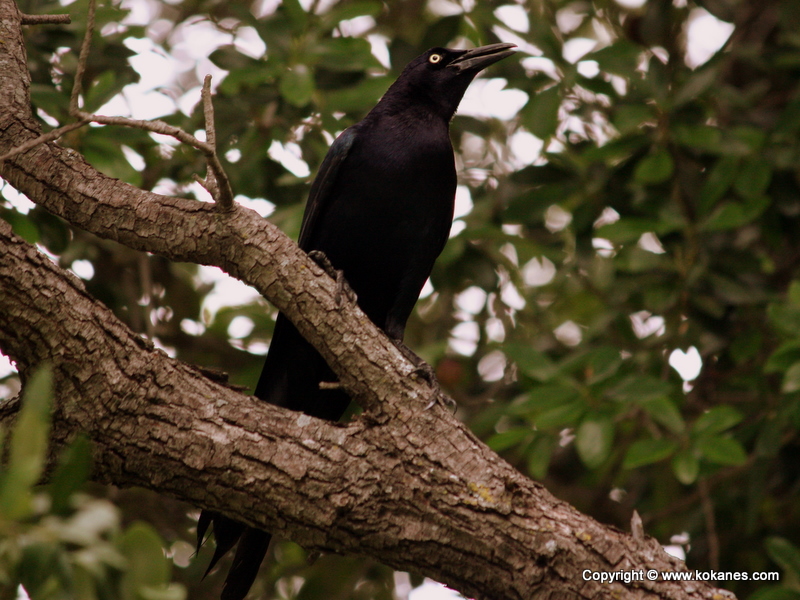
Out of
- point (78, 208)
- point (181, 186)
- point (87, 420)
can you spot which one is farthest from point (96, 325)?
point (181, 186)

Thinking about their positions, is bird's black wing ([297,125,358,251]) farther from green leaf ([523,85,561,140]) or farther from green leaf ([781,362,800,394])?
green leaf ([781,362,800,394])

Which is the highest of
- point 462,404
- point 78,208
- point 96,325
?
point 78,208

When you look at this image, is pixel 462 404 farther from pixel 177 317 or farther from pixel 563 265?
pixel 177 317

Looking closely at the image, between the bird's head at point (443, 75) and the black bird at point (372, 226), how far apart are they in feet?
0.83

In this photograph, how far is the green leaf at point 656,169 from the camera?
3.71m

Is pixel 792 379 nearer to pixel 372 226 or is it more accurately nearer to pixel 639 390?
pixel 639 390

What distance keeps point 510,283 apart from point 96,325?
3183 mm

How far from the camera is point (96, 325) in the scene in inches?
87.4

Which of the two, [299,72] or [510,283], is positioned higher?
[299,72]

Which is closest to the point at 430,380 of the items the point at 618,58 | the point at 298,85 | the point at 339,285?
the point at 339,285

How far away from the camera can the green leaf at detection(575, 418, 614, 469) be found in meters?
3.15

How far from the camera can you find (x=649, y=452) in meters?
3.27

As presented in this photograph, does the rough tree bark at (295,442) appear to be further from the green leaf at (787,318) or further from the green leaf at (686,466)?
the green leaf at (787,318)

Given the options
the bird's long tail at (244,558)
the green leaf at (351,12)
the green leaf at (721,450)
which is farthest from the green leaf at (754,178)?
the bird's long tail at (244,558)
